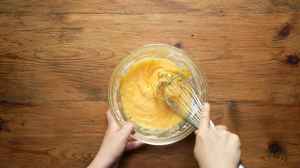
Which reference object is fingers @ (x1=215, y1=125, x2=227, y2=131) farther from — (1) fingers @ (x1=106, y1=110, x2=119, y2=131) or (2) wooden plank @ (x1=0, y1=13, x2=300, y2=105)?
(1) fingers @ (x1=106, y1=110, x2=119, y2=131)

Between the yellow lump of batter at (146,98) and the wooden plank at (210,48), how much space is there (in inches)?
2.5

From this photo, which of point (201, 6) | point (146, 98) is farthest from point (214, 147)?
point (201, 6)

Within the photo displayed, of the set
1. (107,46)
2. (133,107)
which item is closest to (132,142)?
(133,107)

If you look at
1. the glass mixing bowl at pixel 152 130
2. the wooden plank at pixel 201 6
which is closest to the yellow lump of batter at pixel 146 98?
the glass mixing bowl at pixel 152 130

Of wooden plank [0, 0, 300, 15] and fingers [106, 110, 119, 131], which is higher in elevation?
wooden plank [0, 0, 300, 15]

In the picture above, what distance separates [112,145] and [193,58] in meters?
0.26

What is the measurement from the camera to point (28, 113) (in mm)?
922

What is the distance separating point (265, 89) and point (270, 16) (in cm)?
16

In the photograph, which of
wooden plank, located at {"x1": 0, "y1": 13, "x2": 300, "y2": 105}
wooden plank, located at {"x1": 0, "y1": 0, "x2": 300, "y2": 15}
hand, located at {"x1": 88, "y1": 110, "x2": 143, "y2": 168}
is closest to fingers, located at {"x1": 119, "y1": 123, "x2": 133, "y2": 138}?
hand, located at {"x1": 88, "y1": 110, "x2": 143, "y2": 168}

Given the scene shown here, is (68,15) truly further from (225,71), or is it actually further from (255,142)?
(255,142)

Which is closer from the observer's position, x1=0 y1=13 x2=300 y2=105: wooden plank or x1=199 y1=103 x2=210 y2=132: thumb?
x1=199 y1=103 x2=210 y2=132: thumb

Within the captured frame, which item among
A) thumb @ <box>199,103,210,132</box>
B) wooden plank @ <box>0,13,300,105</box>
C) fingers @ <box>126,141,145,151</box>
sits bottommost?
fingers @ <box>126,141,145,151</box>

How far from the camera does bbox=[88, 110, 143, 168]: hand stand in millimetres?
850

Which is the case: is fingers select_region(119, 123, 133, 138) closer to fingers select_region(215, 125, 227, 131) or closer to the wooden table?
the wooden table
